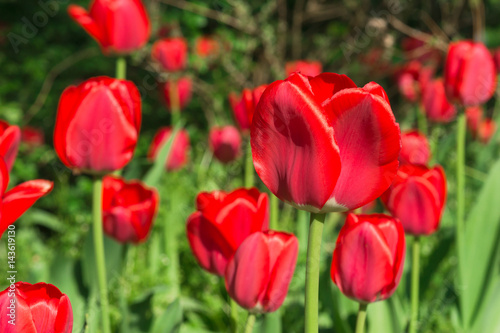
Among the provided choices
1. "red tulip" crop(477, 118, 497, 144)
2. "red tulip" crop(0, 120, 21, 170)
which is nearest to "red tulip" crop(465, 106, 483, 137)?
"red tulip" crop(477, 118, 497, 144)

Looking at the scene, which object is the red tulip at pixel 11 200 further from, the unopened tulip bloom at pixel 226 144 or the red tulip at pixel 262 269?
the unopened tulip bloom at pixel 226 144

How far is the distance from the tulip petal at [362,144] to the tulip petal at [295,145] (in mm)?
16

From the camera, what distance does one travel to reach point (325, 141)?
1.66ft

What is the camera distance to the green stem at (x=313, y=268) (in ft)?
1.77

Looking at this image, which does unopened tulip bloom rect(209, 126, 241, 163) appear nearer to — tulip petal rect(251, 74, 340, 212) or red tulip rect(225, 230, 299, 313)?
red tulip rect(225, 230, 299, 313)

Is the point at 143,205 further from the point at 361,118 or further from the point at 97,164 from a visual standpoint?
the point at 361,118

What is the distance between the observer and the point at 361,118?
1.65 ft

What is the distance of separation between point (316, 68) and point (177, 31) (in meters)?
1.42

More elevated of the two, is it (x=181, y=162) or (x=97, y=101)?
(x=97, y=101)

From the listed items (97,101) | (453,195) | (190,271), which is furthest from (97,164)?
(453,195)

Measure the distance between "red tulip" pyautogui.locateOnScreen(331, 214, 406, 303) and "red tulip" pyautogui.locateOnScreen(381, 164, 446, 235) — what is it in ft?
0.82

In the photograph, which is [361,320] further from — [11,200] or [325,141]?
[11,200]

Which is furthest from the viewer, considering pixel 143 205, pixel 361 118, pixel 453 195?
pixel 453 195

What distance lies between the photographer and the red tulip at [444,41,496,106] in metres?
1.27
